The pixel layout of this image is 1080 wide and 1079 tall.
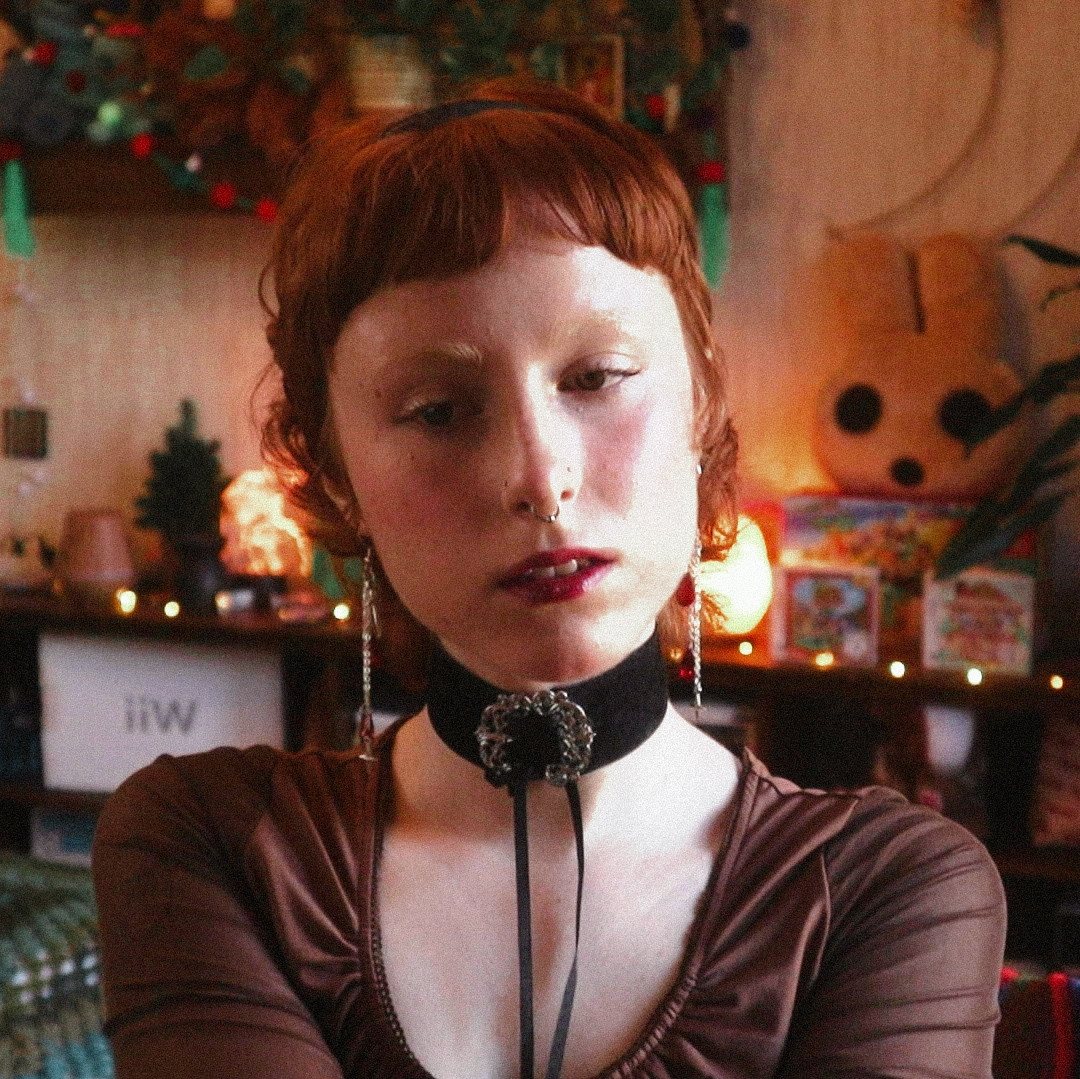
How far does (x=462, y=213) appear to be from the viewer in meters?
0.75

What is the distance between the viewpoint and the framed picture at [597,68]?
99.2 inches

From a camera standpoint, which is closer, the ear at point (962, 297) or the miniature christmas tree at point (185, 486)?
the ear at point (962, 297)

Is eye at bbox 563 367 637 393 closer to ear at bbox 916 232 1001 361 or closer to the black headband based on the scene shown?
the black headband

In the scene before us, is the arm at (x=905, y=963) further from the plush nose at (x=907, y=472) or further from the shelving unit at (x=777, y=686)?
the plush nose at (x=907, y=472)

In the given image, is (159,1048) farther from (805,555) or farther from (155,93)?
(155,93)

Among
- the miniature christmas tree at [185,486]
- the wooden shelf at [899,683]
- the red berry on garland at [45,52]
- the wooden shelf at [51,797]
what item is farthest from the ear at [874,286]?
the wooden shelf at [51,797]

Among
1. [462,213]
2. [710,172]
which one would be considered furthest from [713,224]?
[462,213]

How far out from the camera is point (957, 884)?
0.81 metres

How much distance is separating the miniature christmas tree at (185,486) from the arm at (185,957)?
2256 mm

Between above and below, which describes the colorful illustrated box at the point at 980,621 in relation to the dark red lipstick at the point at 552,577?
below

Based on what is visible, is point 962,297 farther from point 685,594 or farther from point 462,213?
point 462,213

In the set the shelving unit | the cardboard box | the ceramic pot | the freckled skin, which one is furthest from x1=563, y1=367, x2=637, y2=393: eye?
the cardboard box

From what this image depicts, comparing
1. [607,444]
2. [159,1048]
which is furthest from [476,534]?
[159,1048]

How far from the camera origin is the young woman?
0.76m
